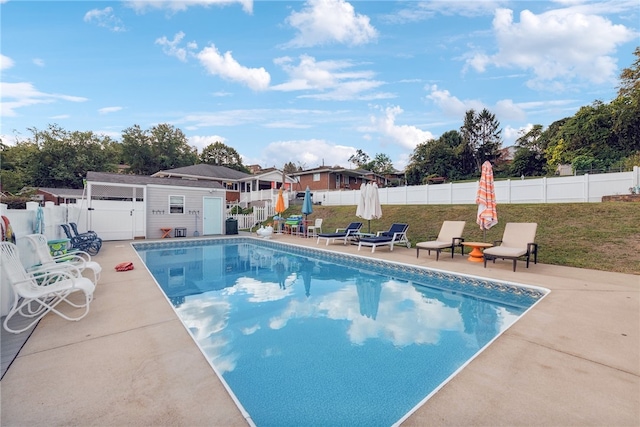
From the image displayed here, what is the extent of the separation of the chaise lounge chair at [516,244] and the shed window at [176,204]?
14702 mm

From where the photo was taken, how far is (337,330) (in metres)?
4.36

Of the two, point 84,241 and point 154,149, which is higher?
point 154,149

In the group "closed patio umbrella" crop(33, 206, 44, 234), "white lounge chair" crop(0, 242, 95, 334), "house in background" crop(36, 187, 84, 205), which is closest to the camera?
"white lounge chair" crop(0, 242, 95, 334)

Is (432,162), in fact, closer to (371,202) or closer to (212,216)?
(371,202)

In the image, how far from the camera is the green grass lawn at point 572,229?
26.1 ft

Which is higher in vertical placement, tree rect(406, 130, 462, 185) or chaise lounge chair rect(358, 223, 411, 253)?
tree rect(406, 130, 462, 185)

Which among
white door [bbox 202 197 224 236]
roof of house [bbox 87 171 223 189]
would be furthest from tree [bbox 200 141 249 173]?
white door [bbox 202 197 224 236]

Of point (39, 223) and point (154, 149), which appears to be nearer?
point (39, 223)

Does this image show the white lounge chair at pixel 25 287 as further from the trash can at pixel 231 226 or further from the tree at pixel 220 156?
the tree at pixel 220 156

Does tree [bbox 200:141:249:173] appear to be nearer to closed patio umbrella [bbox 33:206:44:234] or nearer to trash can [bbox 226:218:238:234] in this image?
trash can [bbox 226:218:238:234]

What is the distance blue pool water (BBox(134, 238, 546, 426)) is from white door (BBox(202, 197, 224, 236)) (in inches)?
317

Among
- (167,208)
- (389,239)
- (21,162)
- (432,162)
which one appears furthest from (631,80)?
(21,162)

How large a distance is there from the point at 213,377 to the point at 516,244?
8.21 meters

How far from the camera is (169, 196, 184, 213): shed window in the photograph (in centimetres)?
1559
